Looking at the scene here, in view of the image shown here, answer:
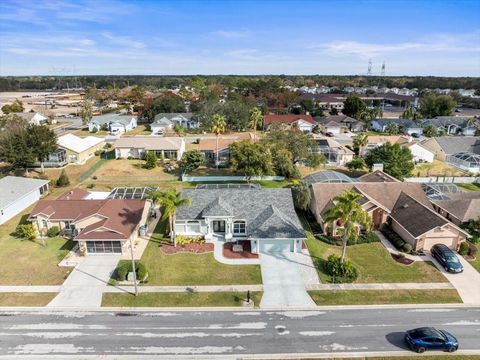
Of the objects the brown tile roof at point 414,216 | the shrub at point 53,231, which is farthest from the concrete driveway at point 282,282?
the shrub at point 53,231

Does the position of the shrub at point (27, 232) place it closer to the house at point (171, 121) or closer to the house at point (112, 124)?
the house at point (112, 124)

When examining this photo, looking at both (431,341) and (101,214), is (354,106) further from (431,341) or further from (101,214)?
(431,341)

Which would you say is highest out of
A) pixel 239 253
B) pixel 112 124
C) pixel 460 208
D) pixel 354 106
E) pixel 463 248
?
pixel 354 106

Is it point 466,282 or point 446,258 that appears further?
point 446,258

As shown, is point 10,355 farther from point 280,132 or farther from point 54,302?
point 280,132

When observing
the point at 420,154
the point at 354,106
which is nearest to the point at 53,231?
the point at 420,154

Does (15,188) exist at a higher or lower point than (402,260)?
higher

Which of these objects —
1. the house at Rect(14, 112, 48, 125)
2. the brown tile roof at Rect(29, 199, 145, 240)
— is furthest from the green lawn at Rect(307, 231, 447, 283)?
the house at Rect(14, 112, 48, 125)
